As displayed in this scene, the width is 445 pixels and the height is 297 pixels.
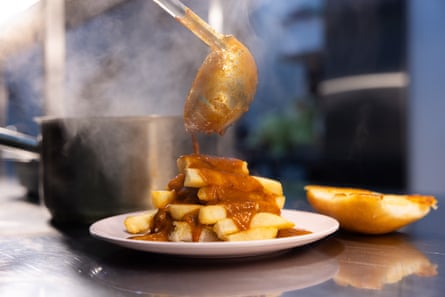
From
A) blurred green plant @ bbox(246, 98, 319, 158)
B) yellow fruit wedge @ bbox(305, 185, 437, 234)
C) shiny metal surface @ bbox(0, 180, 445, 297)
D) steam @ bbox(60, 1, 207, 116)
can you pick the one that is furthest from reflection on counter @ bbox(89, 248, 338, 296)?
blurred green plant @ bbox(246, 98, 319, 158)

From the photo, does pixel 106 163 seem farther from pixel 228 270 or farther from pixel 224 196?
pixel 228 270

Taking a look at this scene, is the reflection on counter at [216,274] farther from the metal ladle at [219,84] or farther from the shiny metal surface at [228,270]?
the metal ladle at [219,84]

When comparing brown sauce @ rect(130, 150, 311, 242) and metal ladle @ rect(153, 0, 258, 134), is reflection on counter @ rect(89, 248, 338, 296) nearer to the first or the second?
brown sauce @ rect(130, 150, 311, 242)

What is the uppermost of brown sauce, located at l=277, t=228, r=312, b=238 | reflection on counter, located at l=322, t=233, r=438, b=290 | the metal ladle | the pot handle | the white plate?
the metal ladle

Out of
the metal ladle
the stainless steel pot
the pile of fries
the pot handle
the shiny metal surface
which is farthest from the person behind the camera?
the pot handle

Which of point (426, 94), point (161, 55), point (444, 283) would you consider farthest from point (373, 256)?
point (426, 94)

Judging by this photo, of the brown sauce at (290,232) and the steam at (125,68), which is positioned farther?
the steam at (125,68)

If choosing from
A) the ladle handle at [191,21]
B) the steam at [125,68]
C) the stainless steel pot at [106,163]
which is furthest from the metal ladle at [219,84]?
the steam at [125,68]

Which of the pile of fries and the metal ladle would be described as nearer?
the pile of fries
